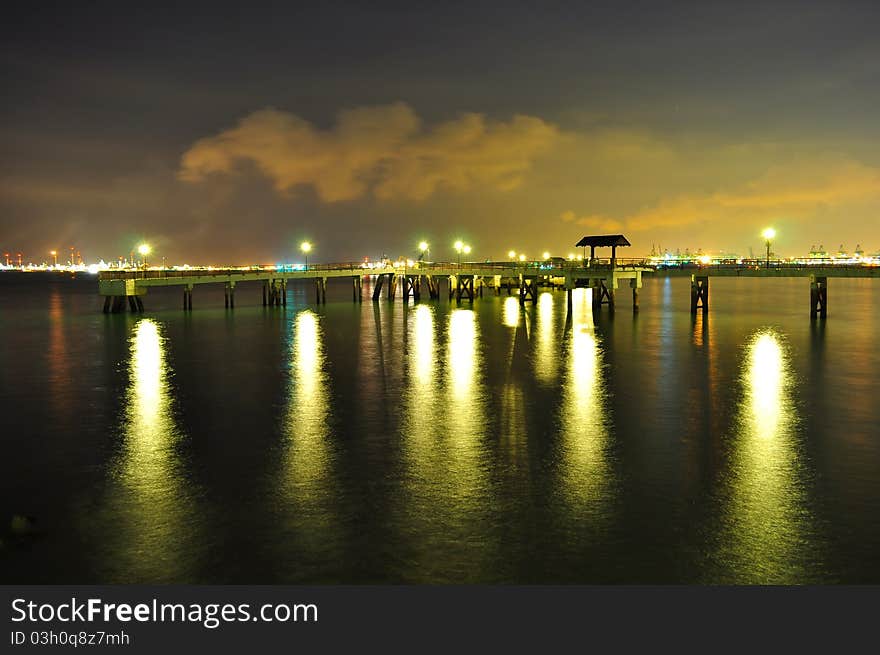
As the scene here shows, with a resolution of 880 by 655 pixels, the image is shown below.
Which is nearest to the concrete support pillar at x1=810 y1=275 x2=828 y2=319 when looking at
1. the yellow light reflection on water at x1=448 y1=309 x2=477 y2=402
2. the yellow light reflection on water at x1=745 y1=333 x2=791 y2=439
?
the yellow light reflection on water at x1=745 y1=333 x2=791 y2=439

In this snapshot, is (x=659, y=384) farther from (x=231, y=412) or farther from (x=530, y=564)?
(x=530, y=564)

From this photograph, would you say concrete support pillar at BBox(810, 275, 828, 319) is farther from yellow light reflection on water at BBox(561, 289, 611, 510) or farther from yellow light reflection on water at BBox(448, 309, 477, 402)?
yellow light reflection on water at BBox(561, 289, 611, 510)

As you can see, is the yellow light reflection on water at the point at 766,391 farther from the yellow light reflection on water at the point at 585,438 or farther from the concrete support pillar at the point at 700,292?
the concrete support pillar at the point at 700,292

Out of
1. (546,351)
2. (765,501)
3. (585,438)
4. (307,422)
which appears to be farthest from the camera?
(546,351)

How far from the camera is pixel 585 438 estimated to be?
19.5 metres

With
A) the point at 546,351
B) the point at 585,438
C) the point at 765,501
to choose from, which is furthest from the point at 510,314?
the point at 765,501

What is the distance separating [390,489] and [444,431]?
17.3 ft

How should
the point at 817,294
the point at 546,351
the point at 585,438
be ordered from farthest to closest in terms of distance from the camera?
the point at 817,294 → the point at 546,351 → the point at 585,438

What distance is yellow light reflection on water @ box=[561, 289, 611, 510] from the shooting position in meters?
14.7

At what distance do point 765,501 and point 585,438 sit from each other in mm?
5835

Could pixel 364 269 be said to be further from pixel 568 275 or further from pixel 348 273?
pixel 568 275

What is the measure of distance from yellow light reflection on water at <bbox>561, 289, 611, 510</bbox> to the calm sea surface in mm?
96

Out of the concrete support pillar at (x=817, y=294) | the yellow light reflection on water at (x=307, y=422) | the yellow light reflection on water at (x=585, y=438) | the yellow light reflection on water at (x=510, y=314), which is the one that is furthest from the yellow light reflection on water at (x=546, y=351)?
the concrete support pillar at (x=817, y=294)

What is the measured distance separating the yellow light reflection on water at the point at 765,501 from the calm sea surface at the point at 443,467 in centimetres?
6
